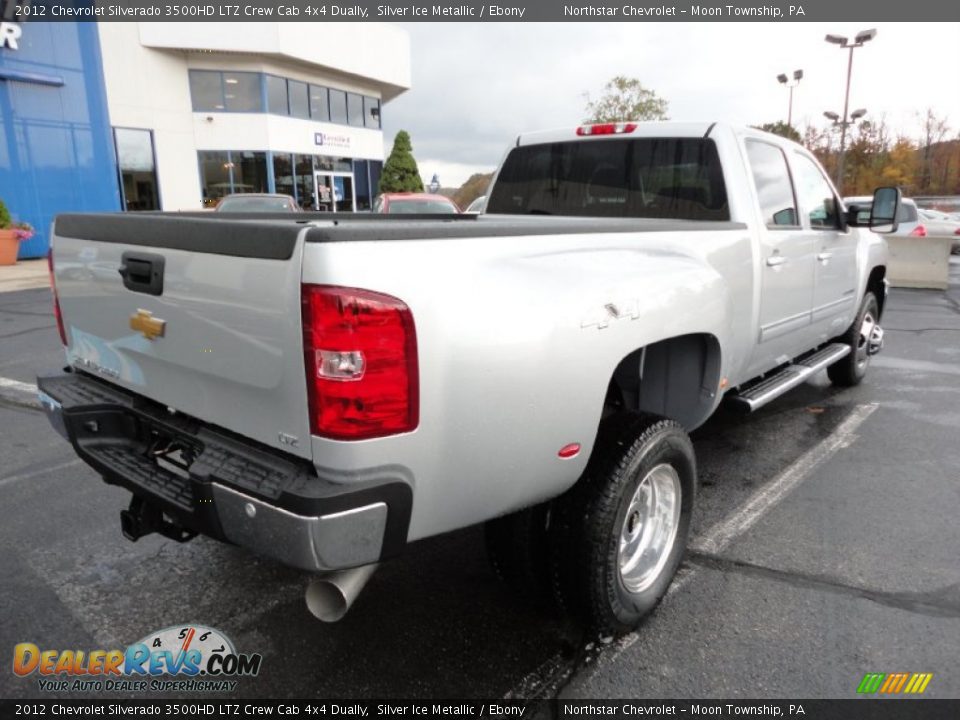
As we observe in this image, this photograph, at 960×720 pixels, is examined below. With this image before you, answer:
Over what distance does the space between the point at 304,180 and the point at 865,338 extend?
26219 mm

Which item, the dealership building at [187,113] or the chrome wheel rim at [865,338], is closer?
the chrome wheel rim at [865,338]

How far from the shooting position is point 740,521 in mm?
3520

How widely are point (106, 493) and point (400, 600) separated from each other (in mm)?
2069

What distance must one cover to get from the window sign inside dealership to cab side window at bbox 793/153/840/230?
65.3 ft

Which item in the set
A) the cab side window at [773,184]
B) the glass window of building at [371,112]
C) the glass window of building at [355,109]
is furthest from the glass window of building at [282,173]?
the cab side window at [773,184]

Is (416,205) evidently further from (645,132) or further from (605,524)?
(605,524)

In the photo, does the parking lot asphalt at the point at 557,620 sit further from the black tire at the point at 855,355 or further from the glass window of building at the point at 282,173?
the glass window of building at the point at 282,173

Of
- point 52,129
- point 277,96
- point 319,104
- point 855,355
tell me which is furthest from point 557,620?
point 319,104

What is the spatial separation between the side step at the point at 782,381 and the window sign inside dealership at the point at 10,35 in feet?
66.6

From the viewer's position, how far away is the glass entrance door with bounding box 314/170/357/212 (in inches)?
1163

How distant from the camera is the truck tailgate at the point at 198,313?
5.94 ft

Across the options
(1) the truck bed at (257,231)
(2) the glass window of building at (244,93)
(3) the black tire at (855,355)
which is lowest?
(3) the black tire at (855,355)

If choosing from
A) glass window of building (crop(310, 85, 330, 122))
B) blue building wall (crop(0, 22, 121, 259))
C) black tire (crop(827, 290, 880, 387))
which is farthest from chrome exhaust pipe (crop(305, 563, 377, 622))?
glass window of building (crop(310, 85, 330, 122))

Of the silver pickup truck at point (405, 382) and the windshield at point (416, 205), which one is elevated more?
the windshield at point (416, 205)
